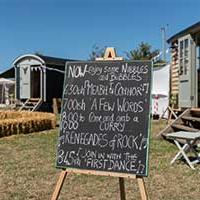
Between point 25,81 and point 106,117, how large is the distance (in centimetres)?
2069

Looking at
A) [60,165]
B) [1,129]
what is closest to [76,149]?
[60,165]

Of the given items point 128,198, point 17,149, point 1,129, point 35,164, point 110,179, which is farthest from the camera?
point 1,129

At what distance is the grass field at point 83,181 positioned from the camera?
6043 millimetres

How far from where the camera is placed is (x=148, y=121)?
4.66 m

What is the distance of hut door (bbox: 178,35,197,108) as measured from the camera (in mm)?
13758

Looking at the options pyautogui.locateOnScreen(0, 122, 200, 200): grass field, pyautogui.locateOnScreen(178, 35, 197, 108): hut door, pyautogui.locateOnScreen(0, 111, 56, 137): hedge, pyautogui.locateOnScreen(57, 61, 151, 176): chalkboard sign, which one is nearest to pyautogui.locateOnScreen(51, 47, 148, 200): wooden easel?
pyautogui.locateOnScreen(57, 61, 151, 176): chalkboard sign

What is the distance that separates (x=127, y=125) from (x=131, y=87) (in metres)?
0.41

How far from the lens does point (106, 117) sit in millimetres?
4883

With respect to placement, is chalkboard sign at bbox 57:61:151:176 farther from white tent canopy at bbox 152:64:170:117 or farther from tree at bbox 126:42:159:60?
tree at bbox 126:42:159:60

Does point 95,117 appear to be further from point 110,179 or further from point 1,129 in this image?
point 1,129

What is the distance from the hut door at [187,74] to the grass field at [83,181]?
4.58 meters

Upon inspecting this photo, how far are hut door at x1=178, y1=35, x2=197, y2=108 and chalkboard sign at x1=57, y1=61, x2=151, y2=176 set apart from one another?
9046 mm

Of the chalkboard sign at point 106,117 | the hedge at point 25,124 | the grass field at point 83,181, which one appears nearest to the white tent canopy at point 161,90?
the hedge at point 25,124

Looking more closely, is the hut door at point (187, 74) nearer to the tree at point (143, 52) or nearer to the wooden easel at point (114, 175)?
the wooden easel at point (114, 175)
